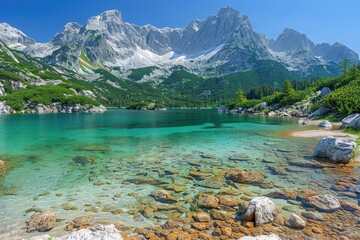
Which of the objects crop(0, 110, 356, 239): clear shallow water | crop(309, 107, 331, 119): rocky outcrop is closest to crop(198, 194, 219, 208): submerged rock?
crop(0, 110, 356, 239): clear shallow water

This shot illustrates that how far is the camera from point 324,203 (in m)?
14.0

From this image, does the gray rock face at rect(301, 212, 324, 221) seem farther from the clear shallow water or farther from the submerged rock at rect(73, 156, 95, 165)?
the submerged rock at rect(73, 156, 95, 165)

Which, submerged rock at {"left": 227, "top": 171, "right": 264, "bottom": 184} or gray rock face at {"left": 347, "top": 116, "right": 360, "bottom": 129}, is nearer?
submerged rock at {"left": 227, "top": 171, "right": 264, "bottom": 184}

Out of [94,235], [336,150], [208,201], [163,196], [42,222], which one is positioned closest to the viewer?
[94,235]

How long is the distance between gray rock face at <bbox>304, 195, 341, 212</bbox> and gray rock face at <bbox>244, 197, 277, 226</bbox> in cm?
298

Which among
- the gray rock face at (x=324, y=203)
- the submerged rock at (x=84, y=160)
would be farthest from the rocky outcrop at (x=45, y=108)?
the gray rock face at (x=324, y=203)

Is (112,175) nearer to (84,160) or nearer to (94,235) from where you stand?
(84,160)

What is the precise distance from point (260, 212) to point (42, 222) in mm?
11554

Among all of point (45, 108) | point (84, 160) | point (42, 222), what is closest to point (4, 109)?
point (45, 108)

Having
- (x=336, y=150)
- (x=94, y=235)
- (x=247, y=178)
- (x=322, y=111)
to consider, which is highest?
(x=322, y=111)

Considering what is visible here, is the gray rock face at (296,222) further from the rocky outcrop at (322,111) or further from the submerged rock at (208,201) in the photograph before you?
the rocky outcrop at (322,111)

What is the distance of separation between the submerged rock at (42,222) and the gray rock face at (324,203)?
14754 mm

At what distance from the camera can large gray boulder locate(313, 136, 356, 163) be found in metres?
23.7

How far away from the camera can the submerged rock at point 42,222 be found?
486 inches
